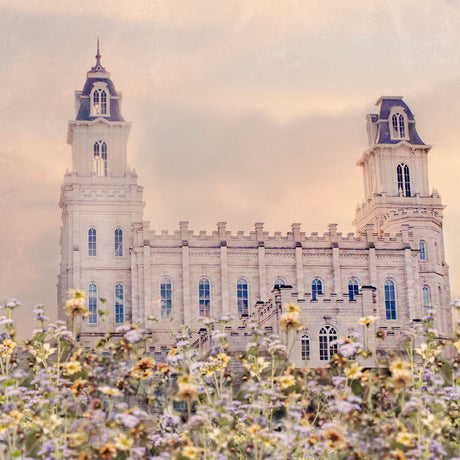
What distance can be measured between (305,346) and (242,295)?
1506cm

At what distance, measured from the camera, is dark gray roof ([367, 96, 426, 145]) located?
64.4 metres

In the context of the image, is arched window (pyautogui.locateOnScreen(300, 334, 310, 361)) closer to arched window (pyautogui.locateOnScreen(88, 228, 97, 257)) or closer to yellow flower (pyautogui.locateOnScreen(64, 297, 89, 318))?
arched window (pyautogui.locateOnScreen(88, 228, 97, 257))

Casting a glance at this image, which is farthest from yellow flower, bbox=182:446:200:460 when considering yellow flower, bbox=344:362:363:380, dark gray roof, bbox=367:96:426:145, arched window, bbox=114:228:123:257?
dark gray roof, bbox=367:96:426:145

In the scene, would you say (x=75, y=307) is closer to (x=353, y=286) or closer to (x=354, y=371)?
(x=354, y=371)

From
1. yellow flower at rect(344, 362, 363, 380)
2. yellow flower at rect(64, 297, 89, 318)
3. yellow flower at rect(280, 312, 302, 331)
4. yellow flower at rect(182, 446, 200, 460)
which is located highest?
yellow flower at rect(64, 297, 89, 318)

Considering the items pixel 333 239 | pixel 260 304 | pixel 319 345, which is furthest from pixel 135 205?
pixel 319 345

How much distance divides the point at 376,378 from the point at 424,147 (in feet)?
178

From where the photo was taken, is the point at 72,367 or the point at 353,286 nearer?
the point at 72,367

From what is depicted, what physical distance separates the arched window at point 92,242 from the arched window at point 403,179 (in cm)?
2123

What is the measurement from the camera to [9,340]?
12891 millimetres

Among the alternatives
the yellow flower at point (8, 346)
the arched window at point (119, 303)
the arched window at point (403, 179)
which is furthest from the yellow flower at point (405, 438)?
the arched window at point (403, 179)

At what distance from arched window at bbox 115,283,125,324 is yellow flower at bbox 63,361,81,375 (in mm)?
43649

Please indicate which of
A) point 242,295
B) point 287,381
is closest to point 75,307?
point 287,381

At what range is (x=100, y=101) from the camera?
61125 mm
